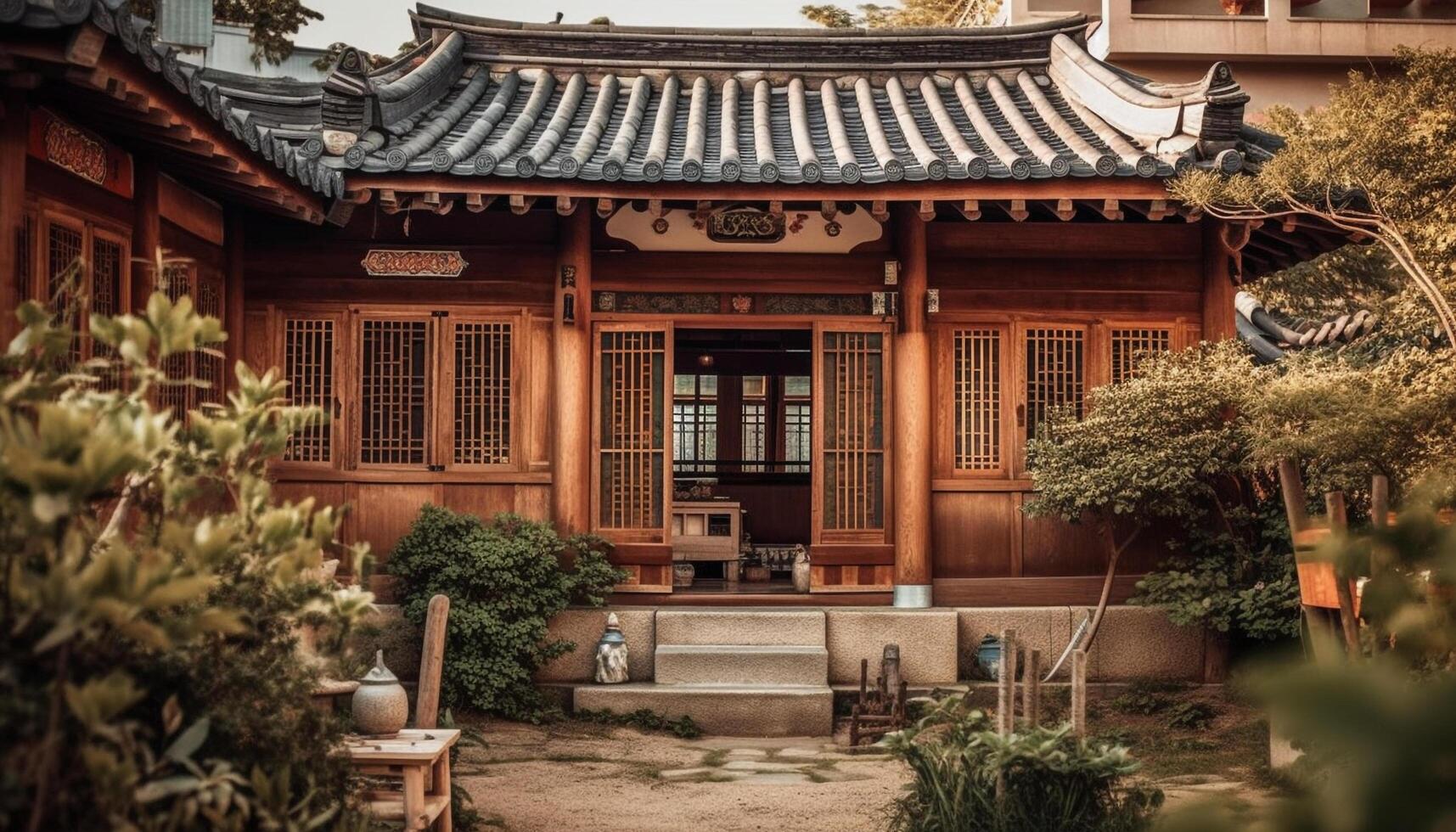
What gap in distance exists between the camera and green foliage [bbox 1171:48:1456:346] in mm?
9672

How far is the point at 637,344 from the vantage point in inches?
488

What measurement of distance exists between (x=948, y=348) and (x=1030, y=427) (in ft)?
3.04

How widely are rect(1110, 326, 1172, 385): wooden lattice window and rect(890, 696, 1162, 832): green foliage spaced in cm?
591

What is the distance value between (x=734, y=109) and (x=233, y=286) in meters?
4.51

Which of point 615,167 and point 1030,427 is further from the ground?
point 615,167

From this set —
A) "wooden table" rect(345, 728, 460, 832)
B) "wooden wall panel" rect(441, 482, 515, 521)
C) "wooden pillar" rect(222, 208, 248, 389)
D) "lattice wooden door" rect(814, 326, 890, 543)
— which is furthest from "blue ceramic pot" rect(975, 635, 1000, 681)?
"wooden pillar" rect(222, 208, 248, 389)

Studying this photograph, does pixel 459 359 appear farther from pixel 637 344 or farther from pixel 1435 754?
pixel 1435 754

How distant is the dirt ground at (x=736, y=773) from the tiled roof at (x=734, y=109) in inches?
156

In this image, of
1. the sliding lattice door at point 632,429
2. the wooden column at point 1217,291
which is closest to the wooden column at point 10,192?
the sliding lattice door at point 632,429

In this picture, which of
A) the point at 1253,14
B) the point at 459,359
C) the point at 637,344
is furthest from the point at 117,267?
the point at 1253,14

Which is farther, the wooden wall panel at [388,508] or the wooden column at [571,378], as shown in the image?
the wooden wall panel at [388,508]

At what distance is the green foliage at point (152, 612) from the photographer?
10.0 feet

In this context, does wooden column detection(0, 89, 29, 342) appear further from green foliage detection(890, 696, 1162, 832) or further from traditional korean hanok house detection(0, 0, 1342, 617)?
green foliage detection(890, 696, 1162, 832)

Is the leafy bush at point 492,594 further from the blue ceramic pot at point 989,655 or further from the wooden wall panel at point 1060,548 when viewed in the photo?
the wooden wall panel at point 1060,548
